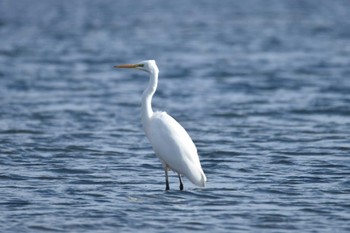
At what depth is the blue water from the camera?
988 centimetres

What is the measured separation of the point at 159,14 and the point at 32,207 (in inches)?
1565

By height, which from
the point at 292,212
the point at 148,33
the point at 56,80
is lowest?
the point at 292,212

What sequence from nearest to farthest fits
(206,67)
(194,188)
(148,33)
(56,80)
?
(194,188), (56,80), (206,67), (148,33)

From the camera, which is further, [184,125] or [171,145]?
[184,125]

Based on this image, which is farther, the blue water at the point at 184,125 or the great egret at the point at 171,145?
the great egret at the point at 171,145

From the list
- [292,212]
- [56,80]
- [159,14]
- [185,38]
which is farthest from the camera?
[159,14]

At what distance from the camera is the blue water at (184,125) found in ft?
32.4

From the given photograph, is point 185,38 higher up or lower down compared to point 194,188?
higher up

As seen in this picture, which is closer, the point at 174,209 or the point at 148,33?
the point at 174,209

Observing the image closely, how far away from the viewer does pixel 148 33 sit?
3725 centimetres

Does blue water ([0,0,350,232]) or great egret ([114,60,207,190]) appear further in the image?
great egret ([114,60,207,190])

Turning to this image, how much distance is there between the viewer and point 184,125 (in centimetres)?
1652

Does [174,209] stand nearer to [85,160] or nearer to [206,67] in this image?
[85,160]

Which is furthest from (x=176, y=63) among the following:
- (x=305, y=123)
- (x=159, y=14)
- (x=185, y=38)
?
(x=159, y=14)
